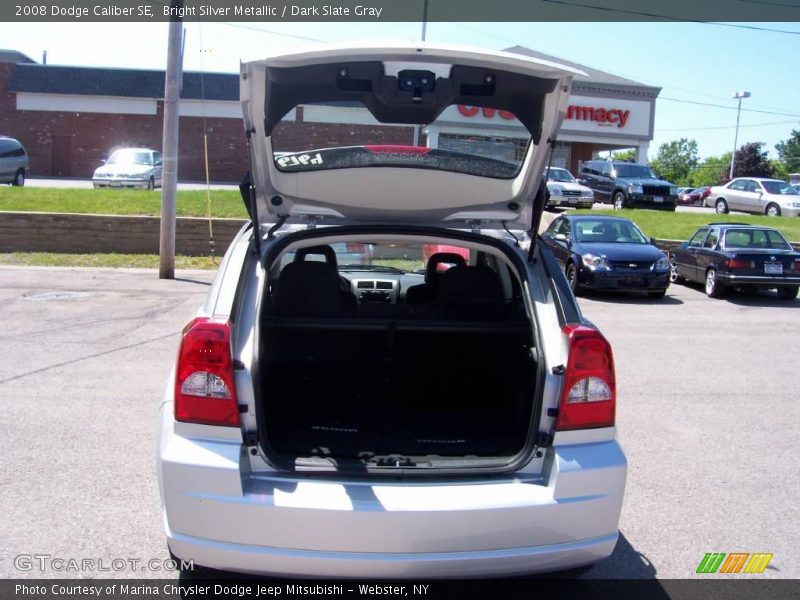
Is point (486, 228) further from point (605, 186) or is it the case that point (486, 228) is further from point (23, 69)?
point (23, 69)

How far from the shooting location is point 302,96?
3756 millimetres

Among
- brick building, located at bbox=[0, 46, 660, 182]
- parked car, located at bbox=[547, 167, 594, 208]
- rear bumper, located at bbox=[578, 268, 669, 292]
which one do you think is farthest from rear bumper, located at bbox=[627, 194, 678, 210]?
rear bumper, located at bbox=[578, 268, 669, 292]

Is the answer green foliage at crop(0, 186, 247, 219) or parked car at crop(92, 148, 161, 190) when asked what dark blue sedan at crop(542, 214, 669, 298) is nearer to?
green foliage at crop(0, 186, 247, 219)

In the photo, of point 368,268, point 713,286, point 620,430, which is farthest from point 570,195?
point 620,430

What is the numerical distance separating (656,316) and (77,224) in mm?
12216

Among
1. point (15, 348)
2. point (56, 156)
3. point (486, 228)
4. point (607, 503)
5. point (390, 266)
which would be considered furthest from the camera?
point (56, 156)

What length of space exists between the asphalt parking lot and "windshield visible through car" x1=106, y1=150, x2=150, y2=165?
51.5 feet

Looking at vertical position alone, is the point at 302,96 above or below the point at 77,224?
above

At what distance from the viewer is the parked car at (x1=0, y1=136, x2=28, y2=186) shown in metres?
25.0

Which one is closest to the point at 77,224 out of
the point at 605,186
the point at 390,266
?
the point at 390,266

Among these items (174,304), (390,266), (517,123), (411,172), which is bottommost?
(174,304)

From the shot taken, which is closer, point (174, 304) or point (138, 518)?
point (138, 518)

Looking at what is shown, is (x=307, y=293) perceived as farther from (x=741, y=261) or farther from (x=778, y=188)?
(x=778, y=188)

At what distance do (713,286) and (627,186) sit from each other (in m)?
12.1
